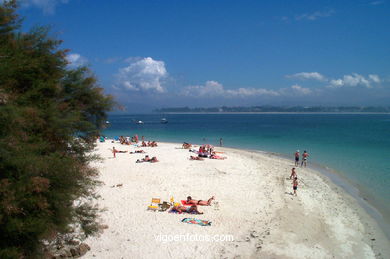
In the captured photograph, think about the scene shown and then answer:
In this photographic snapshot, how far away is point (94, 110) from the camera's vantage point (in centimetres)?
798

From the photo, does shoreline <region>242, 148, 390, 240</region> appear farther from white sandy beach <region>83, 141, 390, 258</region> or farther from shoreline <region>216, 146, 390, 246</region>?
white sandy beach <region>83, 141, 390, 258</region>

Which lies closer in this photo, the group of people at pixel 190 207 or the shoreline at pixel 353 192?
the group of people at pixel 190 207

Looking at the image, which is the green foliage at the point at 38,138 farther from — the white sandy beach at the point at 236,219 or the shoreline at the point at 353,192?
the shoreline at the point at 353,192

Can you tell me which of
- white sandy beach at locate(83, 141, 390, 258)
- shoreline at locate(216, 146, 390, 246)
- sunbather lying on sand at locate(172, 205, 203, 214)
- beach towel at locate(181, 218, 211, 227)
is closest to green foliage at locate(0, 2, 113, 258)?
white sandy beach at locate(83, 141, 390, 258)

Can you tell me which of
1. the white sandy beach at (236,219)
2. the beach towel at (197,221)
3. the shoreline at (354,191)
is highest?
the beach towel at (197,221)

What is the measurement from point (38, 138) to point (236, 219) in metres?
7.96

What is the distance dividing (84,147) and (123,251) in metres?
3.37

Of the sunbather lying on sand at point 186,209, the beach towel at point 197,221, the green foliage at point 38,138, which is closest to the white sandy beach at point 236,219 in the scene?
the beach towel at point 197,221

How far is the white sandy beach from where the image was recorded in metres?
8.73

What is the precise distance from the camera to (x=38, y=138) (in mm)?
5445

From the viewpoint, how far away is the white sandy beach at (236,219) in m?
8.73

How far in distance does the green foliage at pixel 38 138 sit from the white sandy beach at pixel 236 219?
9.01 feet

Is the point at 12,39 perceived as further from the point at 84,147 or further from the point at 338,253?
→ the point at 338,253

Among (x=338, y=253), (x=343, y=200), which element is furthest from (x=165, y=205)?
(x=343, y=200)
